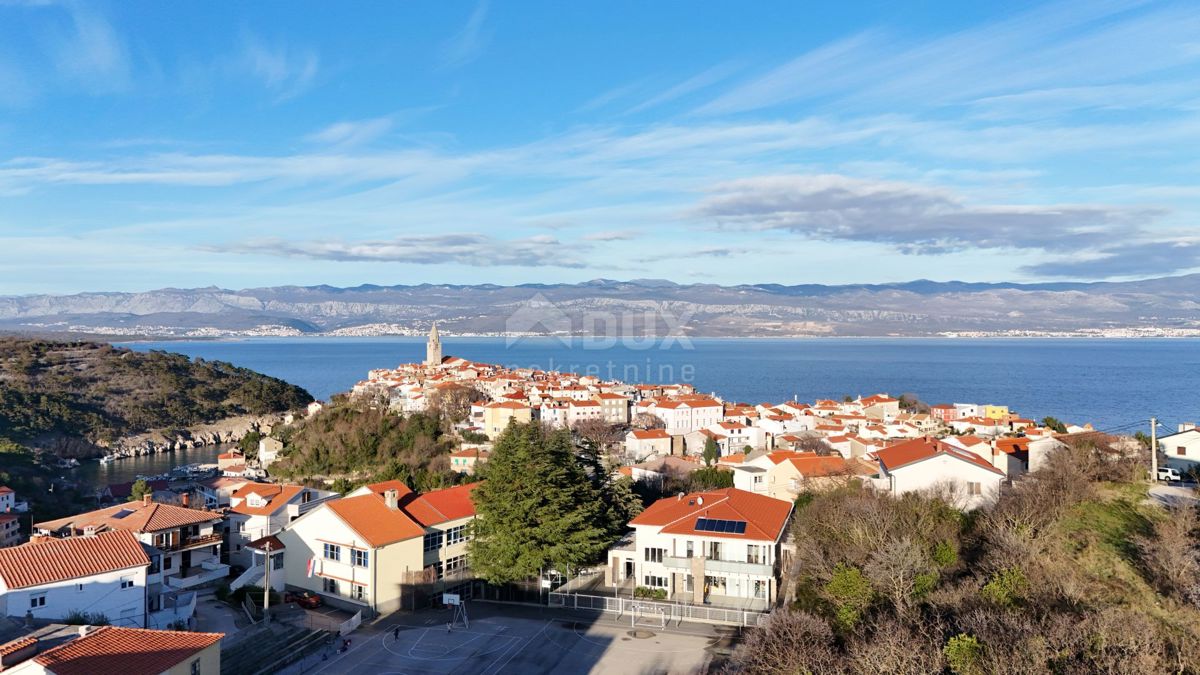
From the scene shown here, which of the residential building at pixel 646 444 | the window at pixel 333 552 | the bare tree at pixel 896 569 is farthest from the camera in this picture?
the residential building at pixel 646 444

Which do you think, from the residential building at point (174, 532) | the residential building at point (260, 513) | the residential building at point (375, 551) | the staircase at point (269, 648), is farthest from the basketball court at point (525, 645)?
the residential building at point (260, 513)

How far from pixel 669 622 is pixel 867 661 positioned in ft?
25.3

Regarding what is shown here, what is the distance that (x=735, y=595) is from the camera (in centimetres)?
1906

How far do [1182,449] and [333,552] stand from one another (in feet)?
80.6

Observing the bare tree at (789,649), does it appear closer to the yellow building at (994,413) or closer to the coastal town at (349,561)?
the coastal town at (349,561)

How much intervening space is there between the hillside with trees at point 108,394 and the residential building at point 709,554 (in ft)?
155

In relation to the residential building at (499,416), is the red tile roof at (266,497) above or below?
below

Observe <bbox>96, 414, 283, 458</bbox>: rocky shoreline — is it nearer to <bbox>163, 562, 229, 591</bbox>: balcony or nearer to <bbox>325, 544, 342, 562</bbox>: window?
<bbox>163, 562, 229, 591</bbox>: balcony

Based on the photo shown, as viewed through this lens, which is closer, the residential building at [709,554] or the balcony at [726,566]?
the balcony at [726,566]

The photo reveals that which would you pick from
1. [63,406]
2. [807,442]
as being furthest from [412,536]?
[63,406]

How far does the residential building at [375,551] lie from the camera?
19.3 metres

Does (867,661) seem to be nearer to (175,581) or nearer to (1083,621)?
(1083,621)

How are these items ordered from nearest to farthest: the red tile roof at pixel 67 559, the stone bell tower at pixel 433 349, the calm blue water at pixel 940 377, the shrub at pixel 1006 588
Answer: the shrub at pixel 1006 588, the red tile roof at pixel 67 559, the calm blue water at pixel 940 377, the stone bell tower at pixel 433 349

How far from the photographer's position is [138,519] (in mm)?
20953
